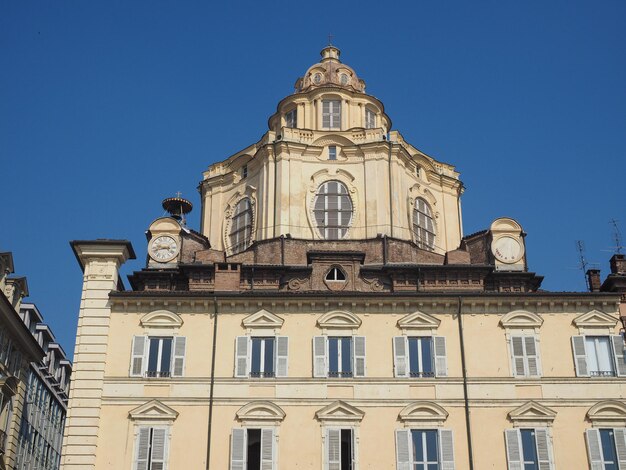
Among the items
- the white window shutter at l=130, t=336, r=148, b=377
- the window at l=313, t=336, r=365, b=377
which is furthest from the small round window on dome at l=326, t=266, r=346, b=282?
the white window shutter at l=130, t=336, r=148, b=377

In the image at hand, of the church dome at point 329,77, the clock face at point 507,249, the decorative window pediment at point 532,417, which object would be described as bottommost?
the decorative window pediment at point 532,417

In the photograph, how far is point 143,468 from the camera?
3541cm

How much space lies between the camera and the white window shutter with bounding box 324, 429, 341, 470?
1395 inches

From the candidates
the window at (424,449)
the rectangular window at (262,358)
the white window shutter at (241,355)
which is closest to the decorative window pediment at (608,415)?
the window at (424,449)

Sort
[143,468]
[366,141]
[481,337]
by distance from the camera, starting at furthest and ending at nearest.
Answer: [366,141] < [481,337] < [143,468]

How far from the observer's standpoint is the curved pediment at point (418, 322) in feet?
126

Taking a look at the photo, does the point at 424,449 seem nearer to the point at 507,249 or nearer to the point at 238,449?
the point at 238,449

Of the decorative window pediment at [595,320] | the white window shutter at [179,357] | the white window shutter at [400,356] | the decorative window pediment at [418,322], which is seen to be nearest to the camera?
the white window shutter at [179,357]

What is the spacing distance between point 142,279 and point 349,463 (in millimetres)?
16150

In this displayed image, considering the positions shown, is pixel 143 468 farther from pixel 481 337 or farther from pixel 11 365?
pixel 481 337

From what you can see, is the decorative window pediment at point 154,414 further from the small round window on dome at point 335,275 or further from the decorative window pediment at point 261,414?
the small round window on dome at point 335,275

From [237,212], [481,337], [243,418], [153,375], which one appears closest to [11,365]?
[153,375]

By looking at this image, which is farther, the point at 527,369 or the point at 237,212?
the point at 237,212

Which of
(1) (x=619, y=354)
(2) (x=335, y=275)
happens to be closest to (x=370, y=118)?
(2) (x=335, y=275)
